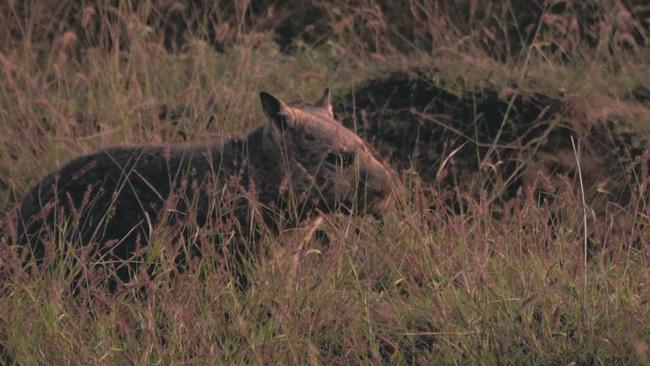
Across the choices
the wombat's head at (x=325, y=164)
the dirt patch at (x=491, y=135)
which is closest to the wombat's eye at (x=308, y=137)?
the wombat's head at (x=325, y=164)

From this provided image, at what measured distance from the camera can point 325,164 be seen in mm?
6145

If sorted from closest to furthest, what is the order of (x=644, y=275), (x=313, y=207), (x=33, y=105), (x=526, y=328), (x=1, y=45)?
(x=526, y=328)
(x=644, y=275)
(x=313, y=207)
(x=33, y=105)
(x=1, y=45)

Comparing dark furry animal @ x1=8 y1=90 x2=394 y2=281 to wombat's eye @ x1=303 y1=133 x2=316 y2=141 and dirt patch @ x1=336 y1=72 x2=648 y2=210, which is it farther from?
dirt patch @ x1=336 y1=72 x2=648 y2=210

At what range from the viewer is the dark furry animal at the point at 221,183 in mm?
6012

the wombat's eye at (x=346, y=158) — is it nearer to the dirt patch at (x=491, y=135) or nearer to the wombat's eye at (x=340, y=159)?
the wombat's eye at (x=340, y=159)

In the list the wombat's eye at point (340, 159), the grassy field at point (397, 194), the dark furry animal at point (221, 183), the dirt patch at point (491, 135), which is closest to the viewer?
the grassy field at point (397, 194)

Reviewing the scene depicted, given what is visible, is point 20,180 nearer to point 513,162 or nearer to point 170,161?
point 170,161

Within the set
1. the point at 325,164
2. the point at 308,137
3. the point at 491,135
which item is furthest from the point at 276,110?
the point at 491,135

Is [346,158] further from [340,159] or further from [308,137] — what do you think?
[308,137]

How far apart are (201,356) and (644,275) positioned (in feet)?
5.98

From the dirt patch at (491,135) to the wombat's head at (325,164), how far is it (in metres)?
0.81

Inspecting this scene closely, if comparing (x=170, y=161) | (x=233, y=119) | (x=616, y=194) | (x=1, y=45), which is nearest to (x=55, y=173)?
(x=170, y=161)

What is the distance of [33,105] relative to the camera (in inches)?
346

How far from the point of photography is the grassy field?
4.69 m
